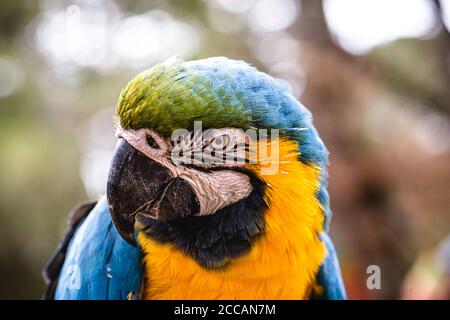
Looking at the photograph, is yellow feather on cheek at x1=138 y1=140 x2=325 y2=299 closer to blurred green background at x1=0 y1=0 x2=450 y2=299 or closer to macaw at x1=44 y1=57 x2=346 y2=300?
macaw at x1=44 y1=57 x2=346 y2=300

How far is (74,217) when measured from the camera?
176cm

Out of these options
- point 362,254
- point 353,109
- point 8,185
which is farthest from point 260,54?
point 8,185

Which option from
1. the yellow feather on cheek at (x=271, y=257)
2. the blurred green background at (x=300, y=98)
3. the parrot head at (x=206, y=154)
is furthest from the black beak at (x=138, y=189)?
the blurred green background at (x=300, y=98)

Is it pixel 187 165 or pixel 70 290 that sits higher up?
pixel 187 165

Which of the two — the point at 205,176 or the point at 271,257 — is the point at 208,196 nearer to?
the point at 205,176

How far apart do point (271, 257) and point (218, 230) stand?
0.18 metres

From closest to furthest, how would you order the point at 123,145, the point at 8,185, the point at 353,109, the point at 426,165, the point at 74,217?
the point at 123,145
the point at 74,217
the point at 353,109
the point at 8,185
the point at 426,165

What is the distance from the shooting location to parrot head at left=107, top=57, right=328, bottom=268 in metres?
1.09

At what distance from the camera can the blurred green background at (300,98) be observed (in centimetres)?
293

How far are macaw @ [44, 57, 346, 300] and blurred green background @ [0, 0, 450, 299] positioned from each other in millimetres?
1249

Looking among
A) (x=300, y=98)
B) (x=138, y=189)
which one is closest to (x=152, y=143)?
(x=138, y=189)
